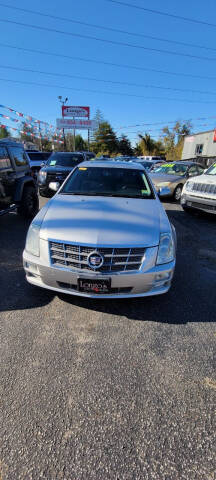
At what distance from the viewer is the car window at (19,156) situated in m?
5.53

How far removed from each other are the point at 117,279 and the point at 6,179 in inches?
159

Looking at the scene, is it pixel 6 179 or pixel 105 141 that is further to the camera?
pixel 105 141

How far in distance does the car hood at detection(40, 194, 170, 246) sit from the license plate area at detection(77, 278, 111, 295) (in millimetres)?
344

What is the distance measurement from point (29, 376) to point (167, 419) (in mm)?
1066

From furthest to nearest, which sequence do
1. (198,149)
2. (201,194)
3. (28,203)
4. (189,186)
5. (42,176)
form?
1. (198,149)
2. (42,176)
3. (189,186)
4. (201,194)
5. (28,203)

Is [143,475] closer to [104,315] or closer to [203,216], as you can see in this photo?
[104,315]

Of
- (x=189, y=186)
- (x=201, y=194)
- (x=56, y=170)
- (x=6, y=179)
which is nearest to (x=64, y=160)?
(x=56, y=170)

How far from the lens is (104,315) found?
2.53 metres

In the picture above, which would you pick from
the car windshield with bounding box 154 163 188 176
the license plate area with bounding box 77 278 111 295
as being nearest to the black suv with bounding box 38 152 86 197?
the car windshield with bounding box 154 163 188 176

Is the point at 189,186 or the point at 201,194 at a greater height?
the point at 189,186

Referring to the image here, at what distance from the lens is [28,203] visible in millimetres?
5953

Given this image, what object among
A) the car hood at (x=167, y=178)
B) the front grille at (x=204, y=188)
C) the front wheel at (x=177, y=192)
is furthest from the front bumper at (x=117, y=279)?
the front wheel at (x=177, y=192)

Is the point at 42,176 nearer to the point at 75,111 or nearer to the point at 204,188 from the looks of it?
the point at 204,188

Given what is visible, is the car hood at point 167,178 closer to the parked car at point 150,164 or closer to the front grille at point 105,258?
the parked car at point 150,164
